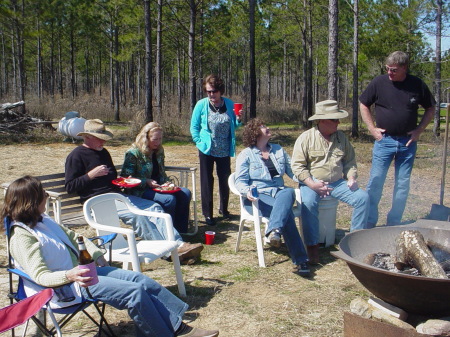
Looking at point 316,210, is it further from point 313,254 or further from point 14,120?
point 14,120

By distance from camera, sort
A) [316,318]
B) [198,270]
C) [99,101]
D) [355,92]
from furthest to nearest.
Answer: [99,101] → [355,92] → [198,270] → [316,318]

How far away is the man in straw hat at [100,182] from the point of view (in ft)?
13.7

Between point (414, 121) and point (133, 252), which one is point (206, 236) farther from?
point (414, 121)

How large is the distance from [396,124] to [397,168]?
462mm

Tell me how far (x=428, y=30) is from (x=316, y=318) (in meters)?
14.8

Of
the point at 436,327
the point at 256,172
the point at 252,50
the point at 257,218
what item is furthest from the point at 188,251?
the point at 252,50

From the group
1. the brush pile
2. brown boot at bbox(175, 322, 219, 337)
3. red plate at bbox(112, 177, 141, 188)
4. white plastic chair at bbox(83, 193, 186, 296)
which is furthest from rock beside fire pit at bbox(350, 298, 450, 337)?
the brush pile

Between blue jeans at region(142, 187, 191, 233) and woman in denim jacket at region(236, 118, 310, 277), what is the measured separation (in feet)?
2.08

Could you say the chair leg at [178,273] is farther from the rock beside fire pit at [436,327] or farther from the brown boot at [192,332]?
the rock beside fire pit at [436,327]

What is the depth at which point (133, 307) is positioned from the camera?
2.66 m

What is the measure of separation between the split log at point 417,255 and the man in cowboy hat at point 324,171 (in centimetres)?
129

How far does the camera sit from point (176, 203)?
Answer: 188 inches

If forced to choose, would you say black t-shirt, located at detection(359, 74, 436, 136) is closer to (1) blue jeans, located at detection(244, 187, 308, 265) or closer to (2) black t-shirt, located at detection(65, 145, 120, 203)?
(1) blue jeans, located at detection(244, 187, 308, 265)

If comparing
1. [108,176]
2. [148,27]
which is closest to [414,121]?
[108,176]
